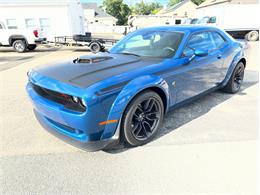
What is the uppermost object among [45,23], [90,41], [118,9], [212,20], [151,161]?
[118,9]

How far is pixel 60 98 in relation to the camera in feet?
8.37

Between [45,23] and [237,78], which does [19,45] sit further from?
[237,78]

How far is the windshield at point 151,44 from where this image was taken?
11.1 feet

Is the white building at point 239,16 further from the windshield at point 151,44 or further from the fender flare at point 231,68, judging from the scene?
the windshield at point 151,44

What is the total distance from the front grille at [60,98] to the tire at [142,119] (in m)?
0.58

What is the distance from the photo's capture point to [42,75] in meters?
2.78

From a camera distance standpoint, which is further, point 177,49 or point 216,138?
point 177,49

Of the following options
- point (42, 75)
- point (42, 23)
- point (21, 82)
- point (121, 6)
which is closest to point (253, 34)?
point (42, 23)

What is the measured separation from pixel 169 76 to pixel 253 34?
709 inches

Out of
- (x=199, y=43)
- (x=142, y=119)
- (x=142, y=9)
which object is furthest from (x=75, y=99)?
(x=142, y=9)

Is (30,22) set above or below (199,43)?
above

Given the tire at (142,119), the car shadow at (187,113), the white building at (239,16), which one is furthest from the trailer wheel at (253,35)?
the tire at (142,119)

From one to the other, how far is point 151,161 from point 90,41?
1098cm

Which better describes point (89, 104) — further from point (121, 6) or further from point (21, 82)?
point (121, 6)
